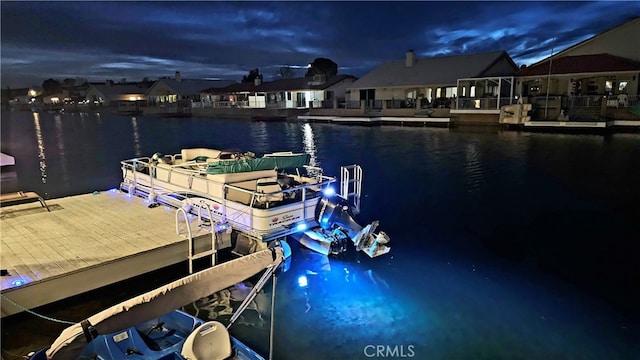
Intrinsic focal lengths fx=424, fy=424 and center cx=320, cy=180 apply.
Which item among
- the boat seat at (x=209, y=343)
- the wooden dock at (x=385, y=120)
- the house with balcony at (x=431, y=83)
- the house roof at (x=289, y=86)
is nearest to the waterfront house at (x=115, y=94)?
the house roof at (x=289, y=86)

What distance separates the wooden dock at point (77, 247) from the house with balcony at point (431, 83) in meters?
37.6

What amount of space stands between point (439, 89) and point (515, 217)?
36.7 metres

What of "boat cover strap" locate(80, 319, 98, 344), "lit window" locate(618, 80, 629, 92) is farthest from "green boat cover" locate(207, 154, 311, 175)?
"lit window" locate(618, 80, 629, 92)

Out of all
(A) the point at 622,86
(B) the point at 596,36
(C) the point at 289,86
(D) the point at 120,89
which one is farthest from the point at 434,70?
(D) the point at 120,89

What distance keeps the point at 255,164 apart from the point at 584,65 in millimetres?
39438

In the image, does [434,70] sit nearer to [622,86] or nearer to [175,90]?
[622,86]

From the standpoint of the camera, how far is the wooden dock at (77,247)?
705 centimetres

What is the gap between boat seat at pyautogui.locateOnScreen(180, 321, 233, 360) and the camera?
5.22 meters

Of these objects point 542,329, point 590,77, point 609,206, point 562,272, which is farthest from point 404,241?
point 590,77

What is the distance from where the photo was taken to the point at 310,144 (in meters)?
34.4

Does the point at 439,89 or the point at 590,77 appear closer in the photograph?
the point at 590,77

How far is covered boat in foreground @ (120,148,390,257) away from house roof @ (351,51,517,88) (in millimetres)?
38247

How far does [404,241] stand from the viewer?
41.7 ft

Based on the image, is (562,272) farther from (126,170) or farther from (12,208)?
(12,208)
